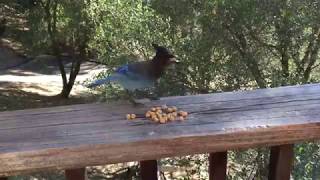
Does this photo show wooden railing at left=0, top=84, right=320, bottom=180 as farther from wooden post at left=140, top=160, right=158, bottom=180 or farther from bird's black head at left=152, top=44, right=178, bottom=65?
bird's black head at left=152, top=44, right=178, bottom=65

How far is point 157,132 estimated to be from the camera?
1.23 metres

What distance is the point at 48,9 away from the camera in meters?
9.39

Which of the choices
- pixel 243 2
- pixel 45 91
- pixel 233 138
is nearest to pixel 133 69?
pixel 233 138

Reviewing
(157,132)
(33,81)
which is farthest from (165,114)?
(33,81)

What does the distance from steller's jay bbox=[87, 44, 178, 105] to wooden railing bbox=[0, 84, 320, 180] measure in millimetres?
217

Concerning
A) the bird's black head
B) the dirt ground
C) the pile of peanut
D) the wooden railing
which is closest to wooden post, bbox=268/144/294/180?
the wooden railing

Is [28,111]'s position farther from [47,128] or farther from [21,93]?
[21,93]

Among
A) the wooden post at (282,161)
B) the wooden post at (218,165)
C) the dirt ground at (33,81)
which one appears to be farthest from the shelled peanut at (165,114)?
the dirt ground at (33,81)

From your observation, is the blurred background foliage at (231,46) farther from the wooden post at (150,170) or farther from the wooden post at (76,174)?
the wooden post at (76,174)

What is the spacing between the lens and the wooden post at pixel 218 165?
4.53 feet

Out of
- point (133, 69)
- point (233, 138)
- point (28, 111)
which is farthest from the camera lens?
point (133, 69)

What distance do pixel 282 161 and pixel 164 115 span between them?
35 centimetres

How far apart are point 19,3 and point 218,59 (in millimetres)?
5362

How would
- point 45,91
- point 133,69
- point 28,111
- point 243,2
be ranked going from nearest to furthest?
1. point 28,111
2. point 133,69
3. point 243,2
4. point 45,91
